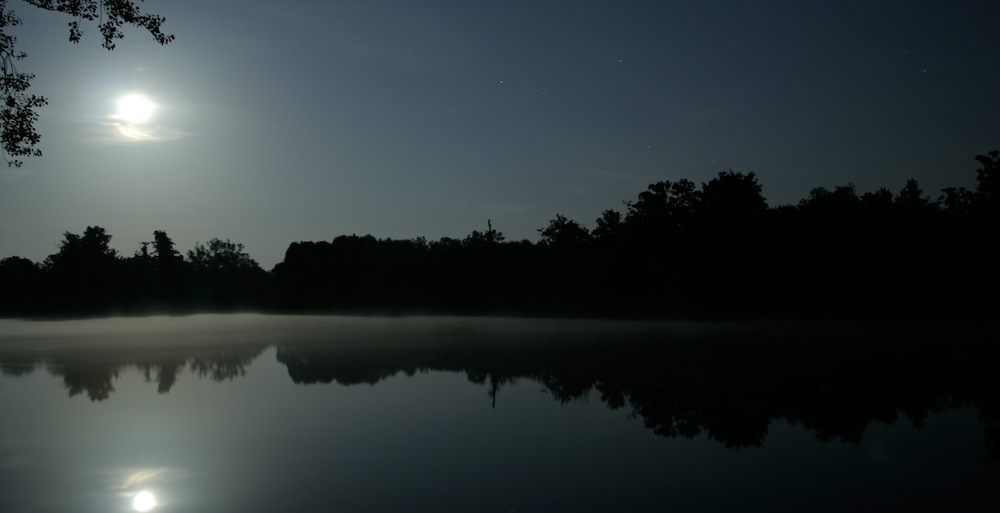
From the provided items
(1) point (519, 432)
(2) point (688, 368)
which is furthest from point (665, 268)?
(1) point (519, 432)

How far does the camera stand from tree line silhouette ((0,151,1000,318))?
115ft

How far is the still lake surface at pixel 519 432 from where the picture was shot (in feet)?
23.6

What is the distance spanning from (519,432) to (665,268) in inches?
1456

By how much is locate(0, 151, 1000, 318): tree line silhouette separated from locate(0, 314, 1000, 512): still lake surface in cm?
1528

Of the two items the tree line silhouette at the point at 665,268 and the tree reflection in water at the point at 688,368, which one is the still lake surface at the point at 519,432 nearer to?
the tree reflection in water at the point at 688,368

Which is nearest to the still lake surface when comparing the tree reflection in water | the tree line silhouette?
the tree reflection in water

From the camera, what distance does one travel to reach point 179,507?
22.6 feet

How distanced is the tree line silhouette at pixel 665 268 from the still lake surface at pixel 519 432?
602 inches

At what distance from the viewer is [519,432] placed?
10414mm

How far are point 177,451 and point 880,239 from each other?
1437 inches

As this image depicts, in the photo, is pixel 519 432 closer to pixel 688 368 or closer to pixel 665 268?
pixel 688 368

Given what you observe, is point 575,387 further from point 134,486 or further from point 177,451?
point 134,486

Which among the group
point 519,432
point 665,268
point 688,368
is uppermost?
point 665,268

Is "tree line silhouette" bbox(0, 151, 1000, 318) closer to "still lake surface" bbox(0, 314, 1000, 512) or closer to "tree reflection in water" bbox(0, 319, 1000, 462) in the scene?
"tree reflection in water" bbox(0, 319, 1000, 462)
